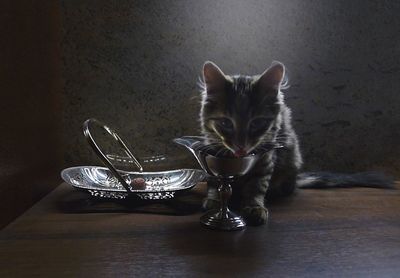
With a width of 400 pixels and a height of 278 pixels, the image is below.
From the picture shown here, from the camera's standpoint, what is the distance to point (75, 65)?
3.85ft

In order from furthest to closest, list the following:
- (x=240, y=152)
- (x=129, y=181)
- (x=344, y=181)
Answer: (x=344, y=181)
(x=129, y=181)
(x=240, y=152)

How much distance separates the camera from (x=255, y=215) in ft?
2.82

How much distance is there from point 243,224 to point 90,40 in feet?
2.27

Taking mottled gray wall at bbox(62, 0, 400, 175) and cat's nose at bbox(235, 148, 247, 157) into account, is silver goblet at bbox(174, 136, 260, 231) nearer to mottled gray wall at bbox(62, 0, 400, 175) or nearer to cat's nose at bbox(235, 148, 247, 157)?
cat's nose at bbox(235, 148, 247, 157)

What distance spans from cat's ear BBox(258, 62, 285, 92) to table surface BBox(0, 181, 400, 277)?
0.29 m

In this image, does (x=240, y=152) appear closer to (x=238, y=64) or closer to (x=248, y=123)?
(x=248, y=123)

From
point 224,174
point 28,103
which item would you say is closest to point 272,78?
point 224,174

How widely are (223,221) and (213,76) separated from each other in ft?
1.09

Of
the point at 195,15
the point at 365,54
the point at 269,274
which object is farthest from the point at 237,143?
the point at 365,54

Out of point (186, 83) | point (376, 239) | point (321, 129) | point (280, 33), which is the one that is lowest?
point (376, 239)

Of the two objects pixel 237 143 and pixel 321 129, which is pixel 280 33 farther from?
pixel 237 143

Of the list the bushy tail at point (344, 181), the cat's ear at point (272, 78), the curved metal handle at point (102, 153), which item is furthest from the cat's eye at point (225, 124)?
the bushy tail at point (344, 181)

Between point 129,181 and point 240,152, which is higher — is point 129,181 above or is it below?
below

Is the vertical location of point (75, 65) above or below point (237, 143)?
above
